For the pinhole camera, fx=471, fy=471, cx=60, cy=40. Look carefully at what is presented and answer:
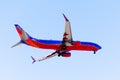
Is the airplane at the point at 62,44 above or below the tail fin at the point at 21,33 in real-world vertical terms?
below

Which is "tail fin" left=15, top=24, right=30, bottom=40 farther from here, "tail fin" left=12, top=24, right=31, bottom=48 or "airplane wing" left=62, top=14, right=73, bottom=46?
"airplane wing" left=62, top=14, right=73, bottom=46

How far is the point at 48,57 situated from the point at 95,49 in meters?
17.9

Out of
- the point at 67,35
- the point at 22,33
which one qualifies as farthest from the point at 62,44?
the point at 22,33

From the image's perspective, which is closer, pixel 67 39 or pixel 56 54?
pixel 67 39

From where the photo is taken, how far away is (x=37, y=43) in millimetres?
152500

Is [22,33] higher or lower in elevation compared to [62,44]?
higher

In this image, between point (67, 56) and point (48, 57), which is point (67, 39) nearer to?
point (67, 56)

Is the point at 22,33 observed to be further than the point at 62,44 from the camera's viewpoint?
No

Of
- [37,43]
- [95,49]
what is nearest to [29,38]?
[37,43]

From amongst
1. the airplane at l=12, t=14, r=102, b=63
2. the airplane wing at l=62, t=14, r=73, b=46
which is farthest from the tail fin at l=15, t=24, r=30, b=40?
the airplane wing at l=62, t=14, r=73, b=46

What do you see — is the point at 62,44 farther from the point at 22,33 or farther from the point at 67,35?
the point at 22,33

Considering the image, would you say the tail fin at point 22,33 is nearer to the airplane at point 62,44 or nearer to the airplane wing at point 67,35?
the airplane at point 62,44

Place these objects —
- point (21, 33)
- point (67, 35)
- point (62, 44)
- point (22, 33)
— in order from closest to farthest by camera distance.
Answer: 1. point (67, 35)
2. point (22, 33)
3. point (21, 33)
4. point (62, 44)

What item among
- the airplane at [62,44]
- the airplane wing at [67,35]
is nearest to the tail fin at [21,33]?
the airplane at [62,44]
